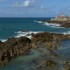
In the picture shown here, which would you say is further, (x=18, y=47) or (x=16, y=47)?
(x=18, y=47)

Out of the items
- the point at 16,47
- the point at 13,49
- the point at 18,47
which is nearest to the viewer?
the point at 13,49

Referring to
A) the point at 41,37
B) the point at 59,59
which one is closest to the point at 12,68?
the point at 59,59

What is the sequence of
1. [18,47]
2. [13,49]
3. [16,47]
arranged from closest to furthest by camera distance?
1. [13,49]
2. [16,47]
3. [18,47]

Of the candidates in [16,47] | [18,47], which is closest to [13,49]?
[16,47]

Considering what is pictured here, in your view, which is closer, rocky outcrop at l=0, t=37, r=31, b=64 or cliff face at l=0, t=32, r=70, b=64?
rocky outcrop at l=0, t=37, r=31, b=64

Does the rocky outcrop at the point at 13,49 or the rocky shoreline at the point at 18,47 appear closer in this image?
the rocky outcrop at the point at 13,49

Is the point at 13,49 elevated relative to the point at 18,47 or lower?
elevated

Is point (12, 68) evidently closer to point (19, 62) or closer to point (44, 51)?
point (19, 62)

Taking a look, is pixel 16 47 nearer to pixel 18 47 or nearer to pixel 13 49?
pixel 18 47

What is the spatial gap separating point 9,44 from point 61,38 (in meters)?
16.8

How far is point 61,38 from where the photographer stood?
161ft

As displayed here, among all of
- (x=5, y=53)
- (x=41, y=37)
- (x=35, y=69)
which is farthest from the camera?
(x=41, y=37)

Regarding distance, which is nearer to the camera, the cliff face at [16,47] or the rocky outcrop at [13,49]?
the rocky outcrop at [13,49]

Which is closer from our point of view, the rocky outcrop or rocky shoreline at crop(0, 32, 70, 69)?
the rocky outcrop
